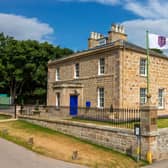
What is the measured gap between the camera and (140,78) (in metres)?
24.7

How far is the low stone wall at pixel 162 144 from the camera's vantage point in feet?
48.2

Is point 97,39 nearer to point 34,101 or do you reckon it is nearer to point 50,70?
point 50,70

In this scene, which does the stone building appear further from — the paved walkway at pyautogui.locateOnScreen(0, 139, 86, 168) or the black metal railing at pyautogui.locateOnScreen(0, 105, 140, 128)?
the paved walkway at pyautogui.locateOnScreen(0, 139, 86, 168)

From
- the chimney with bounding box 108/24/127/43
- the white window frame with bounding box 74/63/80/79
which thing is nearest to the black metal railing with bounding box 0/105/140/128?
the white window frame with bounding box 74/63/80/79

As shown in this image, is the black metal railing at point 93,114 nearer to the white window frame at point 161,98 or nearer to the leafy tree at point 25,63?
the white window frame at point 161,98

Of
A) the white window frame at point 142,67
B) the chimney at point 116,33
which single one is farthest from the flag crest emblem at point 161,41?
the chimney at point 116,33

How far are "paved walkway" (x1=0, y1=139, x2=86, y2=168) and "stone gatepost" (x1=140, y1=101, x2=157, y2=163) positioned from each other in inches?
156

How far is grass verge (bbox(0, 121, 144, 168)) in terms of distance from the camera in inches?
524

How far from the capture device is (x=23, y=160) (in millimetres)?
12367

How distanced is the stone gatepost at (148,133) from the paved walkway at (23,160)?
13.0 feet

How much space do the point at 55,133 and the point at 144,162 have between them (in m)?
7.62

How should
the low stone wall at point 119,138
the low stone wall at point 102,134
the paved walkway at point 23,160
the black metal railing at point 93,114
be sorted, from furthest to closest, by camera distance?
the black metal railing at point 93,114 → the low stone wall at point 102,134 → the low stone wall at point 119,138 → the paved walkway at point 23,160

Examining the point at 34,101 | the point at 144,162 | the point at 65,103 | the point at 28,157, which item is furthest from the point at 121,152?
the point at 34,101

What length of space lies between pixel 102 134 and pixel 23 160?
18.9ft
